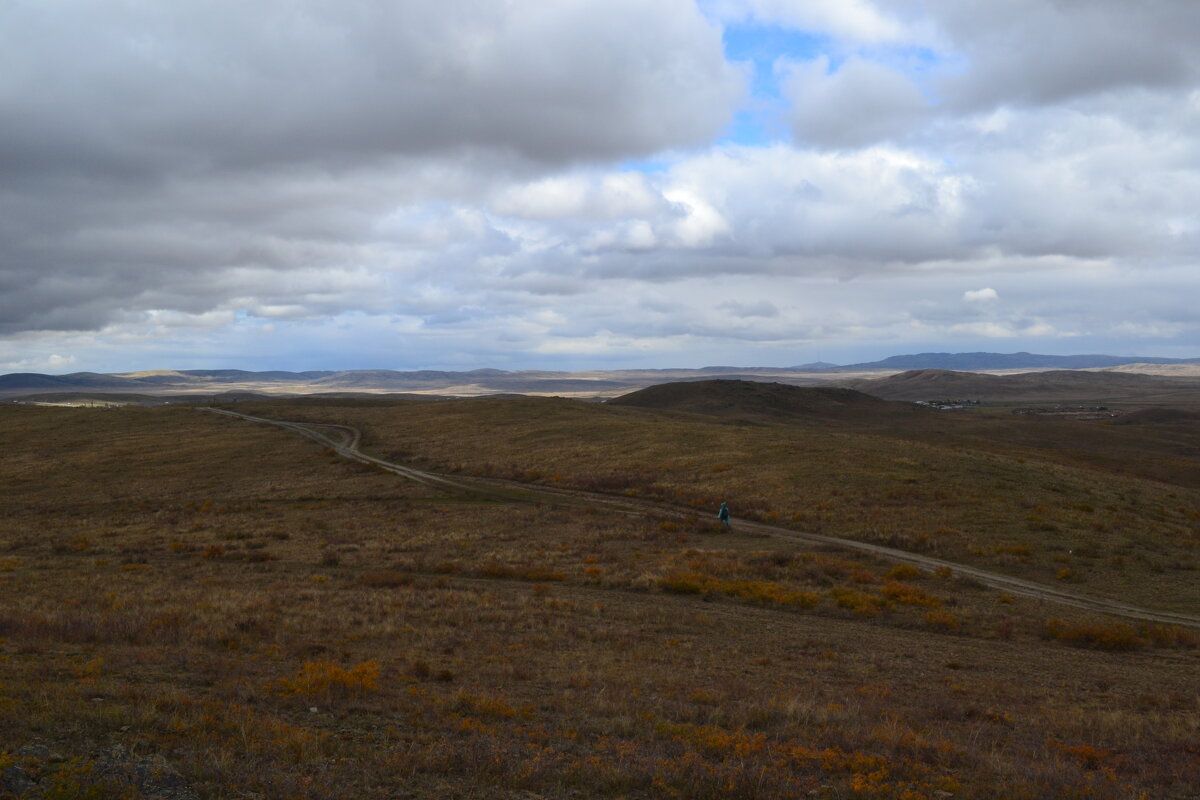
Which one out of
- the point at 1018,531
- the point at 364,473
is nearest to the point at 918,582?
the point at 1018,531

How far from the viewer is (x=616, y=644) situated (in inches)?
738

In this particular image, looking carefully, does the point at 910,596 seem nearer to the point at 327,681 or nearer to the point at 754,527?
the point at 754,527

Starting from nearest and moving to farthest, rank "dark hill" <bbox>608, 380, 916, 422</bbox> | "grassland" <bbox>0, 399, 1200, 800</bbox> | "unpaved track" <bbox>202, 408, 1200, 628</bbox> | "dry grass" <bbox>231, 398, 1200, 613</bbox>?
"grassland" <bbox>0, 399, 1200, 800</bbox>
"unpaved track" <bbox>202, 408, 1200, 628</bbox>
"dry grass" <bbox>231, 398, 1200, 613</bbox>
"dark hill" <bbox>608, 380, 916, 422</bbox>

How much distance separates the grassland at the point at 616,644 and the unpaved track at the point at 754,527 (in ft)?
4.23

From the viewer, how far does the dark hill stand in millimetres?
140500

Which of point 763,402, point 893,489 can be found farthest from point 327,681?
point 763,402

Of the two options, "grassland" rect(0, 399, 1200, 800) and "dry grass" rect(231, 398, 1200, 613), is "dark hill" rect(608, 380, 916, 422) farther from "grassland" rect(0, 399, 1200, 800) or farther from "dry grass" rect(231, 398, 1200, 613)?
"grassland" rect(0, 399, 1200, 800)

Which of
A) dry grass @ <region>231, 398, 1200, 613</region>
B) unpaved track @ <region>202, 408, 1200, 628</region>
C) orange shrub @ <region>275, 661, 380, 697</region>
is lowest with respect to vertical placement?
unpaved track @ <region>202, 408, 1200, 628</region>

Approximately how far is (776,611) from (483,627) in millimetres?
9628

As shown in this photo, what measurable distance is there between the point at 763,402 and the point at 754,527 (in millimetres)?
114808

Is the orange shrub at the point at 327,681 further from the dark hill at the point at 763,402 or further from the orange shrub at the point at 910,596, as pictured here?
the dark hill at the point at 763,402

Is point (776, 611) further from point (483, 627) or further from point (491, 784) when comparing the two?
point (491, 784)

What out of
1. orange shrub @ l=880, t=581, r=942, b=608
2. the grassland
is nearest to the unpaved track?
the grassland

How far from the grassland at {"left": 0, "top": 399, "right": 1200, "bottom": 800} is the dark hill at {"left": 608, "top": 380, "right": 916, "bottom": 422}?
8950cm
